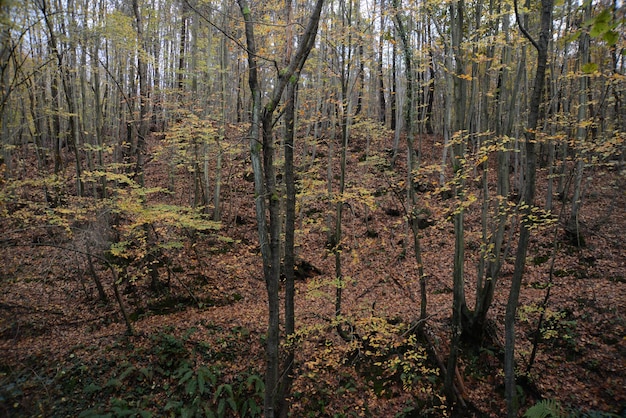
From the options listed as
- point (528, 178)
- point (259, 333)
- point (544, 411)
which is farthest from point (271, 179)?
point (544, 411)

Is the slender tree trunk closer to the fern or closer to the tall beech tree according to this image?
the fern

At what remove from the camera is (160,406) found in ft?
21.2

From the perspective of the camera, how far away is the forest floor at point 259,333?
20.6ft

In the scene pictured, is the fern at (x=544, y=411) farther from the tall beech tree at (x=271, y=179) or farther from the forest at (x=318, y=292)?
the tall beech tree at (x=271, y=179)

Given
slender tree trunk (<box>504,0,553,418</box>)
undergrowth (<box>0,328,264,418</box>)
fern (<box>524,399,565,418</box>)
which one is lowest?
undergrowth (<box>0,328,264,418</box>)

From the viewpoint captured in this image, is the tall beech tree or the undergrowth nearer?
the tall beech tree

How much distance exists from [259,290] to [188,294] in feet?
7.19

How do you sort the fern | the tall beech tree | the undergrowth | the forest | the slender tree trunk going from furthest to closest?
the undergrowth
the fern
the forest
the tall beech tree
the slender tree trunk

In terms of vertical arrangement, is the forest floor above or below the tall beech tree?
below

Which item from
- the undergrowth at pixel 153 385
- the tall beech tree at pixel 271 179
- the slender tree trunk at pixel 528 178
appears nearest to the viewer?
the slender tree trunk at pixel 528 178

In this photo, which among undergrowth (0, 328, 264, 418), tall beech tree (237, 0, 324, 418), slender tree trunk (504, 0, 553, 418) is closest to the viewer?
slender tree trunk (504, 0, 553, 418)

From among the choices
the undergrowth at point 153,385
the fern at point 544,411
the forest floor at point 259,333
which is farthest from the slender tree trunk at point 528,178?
the undergrowth at point 153,385

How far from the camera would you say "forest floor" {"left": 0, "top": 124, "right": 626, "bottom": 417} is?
629 cm

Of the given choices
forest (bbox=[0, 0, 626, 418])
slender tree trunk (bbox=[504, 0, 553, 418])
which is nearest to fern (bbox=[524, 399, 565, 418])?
forest (bbox=[0, 0, 626, 418])
